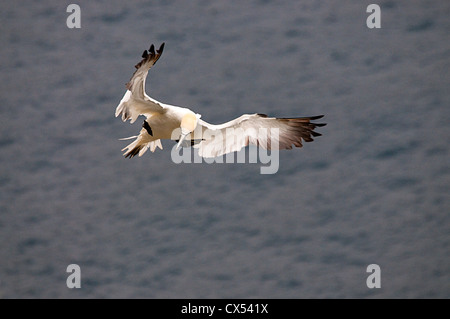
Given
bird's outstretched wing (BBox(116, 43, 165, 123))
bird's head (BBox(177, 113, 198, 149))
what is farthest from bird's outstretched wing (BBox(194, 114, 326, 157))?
bird's outstretched wing (BBox(116, 43, 165, 123))

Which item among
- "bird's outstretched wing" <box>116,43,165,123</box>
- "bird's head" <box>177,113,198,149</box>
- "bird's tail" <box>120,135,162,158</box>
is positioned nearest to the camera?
"bird's outstretched wing" <box>116,43,165,123</box>

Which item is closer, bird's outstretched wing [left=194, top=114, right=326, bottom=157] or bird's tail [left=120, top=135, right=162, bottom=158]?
bird's outstretched wing [left=194, top=114, right=326, bottom=157]

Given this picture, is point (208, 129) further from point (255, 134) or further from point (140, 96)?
point (140, 96)

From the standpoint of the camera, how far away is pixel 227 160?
4934 millimetres

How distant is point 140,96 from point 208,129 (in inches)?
16.0

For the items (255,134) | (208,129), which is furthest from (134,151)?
(255,134)

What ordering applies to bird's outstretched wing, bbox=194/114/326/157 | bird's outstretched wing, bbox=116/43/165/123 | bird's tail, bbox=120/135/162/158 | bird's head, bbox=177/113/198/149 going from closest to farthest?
1. bird's outstretched wing, bbox=116/43/165/123
2. bird's head, bbox=177/113/198/149
3. bird's outstretched wing, bbox=194/114/326/157
4. bird's tail, bbox=120/135/162/158

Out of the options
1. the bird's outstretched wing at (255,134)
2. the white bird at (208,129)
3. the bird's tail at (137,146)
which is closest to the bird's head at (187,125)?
the white bird at (208,129)

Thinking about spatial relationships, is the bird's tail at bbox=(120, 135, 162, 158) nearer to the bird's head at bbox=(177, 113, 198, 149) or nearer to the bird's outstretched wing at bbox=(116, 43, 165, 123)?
the bird's outstretched wing at bbox=(116, 43, 165, 123)

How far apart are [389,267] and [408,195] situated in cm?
55

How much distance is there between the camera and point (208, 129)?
11.0 ft

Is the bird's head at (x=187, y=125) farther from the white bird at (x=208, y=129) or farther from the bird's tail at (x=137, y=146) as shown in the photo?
the bird's tail at (x=137, y=146)

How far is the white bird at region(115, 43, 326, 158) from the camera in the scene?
10.5 ft

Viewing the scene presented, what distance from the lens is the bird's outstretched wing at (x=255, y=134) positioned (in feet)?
11.0
